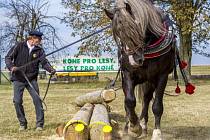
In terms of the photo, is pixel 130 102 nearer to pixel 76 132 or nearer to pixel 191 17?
pixel 76 132

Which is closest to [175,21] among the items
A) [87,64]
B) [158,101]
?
[87,64]

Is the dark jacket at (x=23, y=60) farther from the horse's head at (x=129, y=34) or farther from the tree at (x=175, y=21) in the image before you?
the tree at (x=175, y=21)

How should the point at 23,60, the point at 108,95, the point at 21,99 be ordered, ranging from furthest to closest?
1. the point at 108,95
2. the point at 21,99
3. the point at 23,60

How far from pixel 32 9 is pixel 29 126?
34.4 metres

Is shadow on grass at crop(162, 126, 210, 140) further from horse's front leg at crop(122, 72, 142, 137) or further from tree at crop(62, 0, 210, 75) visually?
tree at crop(62, 0, 210, 75)

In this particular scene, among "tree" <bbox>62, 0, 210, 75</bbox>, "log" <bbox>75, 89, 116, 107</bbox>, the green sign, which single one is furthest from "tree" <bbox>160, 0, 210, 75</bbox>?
"log" <bbox>75, 89, 116, 107</bbox>

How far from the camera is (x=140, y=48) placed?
231 inches

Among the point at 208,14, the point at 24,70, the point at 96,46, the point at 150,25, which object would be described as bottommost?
the point at 96,46

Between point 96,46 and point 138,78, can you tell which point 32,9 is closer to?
point 96,46

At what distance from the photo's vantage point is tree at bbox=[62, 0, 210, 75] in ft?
86.7

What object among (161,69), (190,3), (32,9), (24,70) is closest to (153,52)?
(161,69)

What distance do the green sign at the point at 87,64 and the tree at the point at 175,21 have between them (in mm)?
6668

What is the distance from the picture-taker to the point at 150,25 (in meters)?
6.29

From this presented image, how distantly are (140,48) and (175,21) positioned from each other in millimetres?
21739
